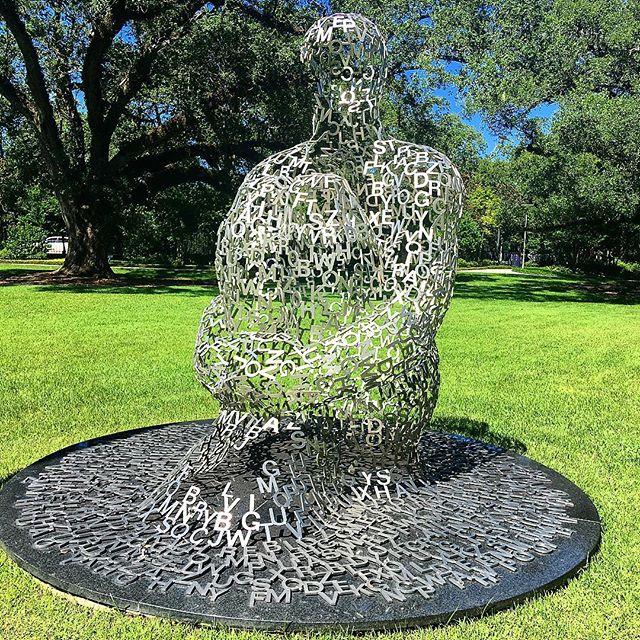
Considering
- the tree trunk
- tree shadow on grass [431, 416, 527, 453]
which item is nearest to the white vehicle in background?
the tree trunk

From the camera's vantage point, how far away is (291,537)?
3740 mm

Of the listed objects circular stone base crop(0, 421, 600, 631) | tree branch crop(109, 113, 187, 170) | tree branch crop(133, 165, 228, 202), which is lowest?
circular stone base crop(0, 421, 600, 631)

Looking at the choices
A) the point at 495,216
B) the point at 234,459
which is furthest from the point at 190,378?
the point at 495,216

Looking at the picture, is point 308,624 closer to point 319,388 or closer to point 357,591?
point 357,591

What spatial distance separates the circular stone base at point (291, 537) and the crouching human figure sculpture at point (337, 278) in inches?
13.3

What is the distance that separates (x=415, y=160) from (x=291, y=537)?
91.8 inches

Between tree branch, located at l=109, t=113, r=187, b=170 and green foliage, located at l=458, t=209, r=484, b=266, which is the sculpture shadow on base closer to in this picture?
tree branch, located at l=109, t=113, r=187, b=170

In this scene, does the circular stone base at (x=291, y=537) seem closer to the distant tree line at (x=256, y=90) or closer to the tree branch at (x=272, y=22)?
the distant tree line at (x=256, y=90)

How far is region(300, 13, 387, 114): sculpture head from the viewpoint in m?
4.25

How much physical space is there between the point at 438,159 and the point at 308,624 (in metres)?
2.73

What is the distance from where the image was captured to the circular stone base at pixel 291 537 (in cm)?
317

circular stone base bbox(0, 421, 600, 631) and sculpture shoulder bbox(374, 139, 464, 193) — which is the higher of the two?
sculpture shoulder bbox(374, 139, 464, 193)

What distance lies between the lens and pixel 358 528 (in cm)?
388

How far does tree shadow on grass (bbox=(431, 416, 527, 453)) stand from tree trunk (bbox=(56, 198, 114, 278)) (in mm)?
16777
